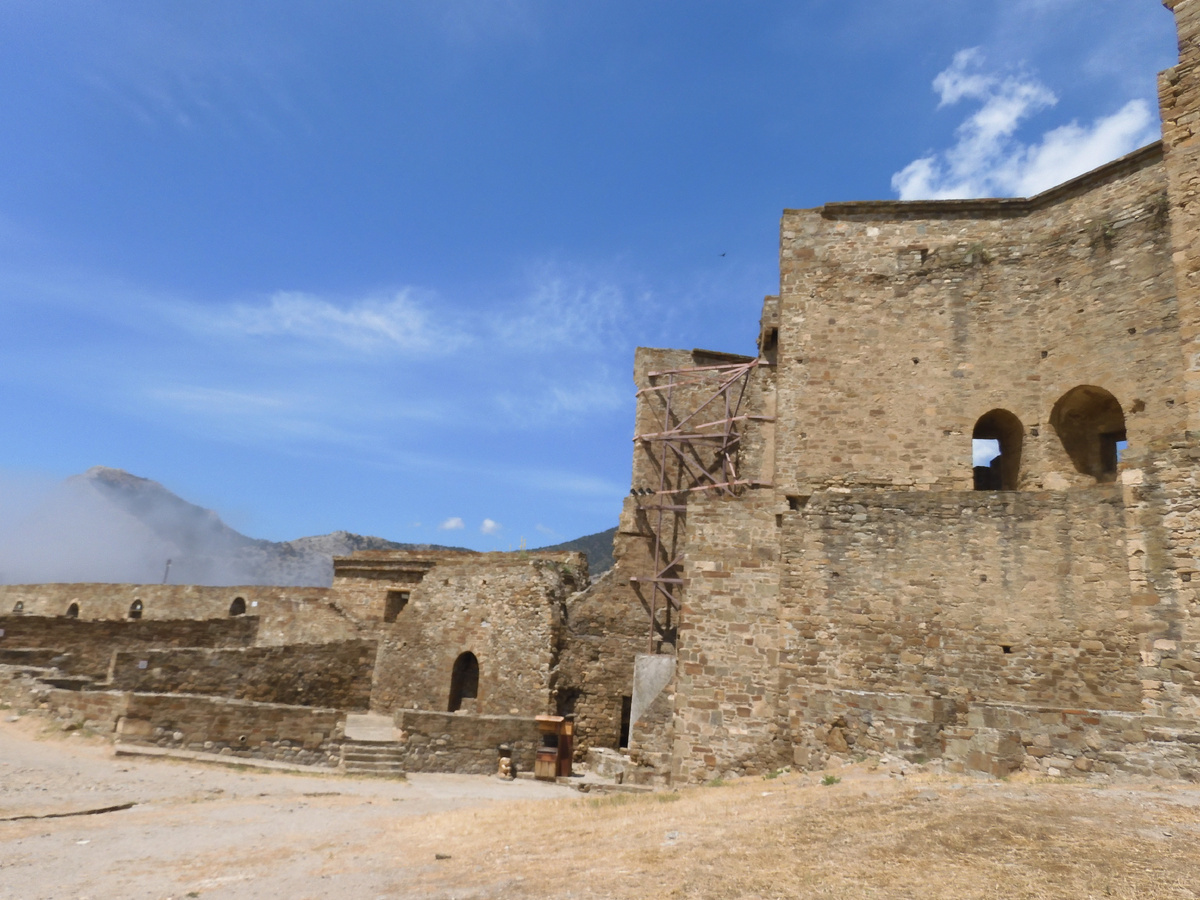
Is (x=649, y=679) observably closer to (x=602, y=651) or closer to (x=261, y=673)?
(x=602, y=651)

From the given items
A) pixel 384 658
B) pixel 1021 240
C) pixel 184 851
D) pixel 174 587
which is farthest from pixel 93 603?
pixel 1021 240

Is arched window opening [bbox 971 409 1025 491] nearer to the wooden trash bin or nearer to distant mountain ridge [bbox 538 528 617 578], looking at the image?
the wooden trash bin

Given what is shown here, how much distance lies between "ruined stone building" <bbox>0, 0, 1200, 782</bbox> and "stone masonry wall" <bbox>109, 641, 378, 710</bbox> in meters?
0.06

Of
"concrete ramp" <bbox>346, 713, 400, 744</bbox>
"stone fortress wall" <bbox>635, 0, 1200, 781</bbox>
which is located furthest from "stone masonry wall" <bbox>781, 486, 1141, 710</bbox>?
"concrete ramp" <bbox>346, 713, 400, 744</bbox>

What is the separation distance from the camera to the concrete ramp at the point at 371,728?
51.4 feet

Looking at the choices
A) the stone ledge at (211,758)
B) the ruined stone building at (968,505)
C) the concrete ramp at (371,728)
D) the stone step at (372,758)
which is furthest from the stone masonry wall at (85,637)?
the ruined stone building at (968,505)

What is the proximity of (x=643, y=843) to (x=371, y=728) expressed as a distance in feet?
38.8

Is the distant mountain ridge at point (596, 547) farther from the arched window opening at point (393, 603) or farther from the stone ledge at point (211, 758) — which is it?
the stone ledge at point (211, 758)

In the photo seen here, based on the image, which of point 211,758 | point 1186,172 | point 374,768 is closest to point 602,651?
point 374,768

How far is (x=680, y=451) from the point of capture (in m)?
22.2

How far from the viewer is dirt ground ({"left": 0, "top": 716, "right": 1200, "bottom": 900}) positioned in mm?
5480

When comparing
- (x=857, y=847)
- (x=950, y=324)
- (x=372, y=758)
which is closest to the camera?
(x=857, y=847)

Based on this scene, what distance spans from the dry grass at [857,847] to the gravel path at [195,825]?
0.77m

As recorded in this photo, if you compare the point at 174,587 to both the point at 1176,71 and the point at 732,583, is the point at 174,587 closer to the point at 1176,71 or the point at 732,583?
the point at 732,583
